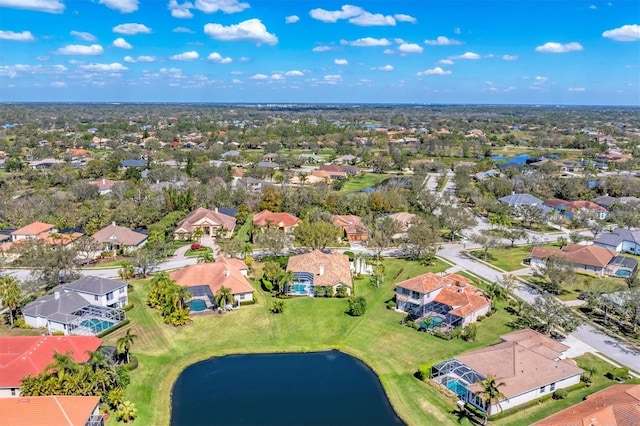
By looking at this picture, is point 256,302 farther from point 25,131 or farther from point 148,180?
point 25,131

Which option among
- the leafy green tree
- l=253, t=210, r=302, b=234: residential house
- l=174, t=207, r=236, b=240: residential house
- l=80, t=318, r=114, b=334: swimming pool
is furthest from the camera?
l=253, t=210, r=302, b=234: residential house

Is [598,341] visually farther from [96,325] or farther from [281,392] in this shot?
[96,325]

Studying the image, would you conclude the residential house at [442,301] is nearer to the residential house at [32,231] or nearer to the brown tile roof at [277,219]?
the brown tile roof at [277,219]

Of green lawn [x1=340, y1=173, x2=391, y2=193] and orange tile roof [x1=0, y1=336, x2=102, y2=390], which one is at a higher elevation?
orange tile roof [x1=0, y1=336, x2=102, y2=390]

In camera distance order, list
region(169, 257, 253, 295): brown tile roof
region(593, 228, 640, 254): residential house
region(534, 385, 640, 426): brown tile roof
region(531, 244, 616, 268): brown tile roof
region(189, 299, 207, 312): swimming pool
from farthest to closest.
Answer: region(593, 228, 640, 254): residential house, region(531, 244, 616, 268): brown tile roof, region(169, 257, 253, 295): brown tile roof, region(189, 299, 207, 312): swimming pool, region(534, 385, 640, 426): brown tile roof

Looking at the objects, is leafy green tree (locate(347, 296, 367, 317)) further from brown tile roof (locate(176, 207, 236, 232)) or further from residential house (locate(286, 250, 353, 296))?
brown tile roof (locate(176, 207, 236, 232))

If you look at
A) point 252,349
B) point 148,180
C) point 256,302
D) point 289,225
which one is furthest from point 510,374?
point 148,180

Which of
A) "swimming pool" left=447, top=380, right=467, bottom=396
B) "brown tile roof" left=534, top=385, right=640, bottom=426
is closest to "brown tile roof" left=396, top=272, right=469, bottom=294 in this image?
"swimming pool" left=447, top=380, right=467, bottom=396
